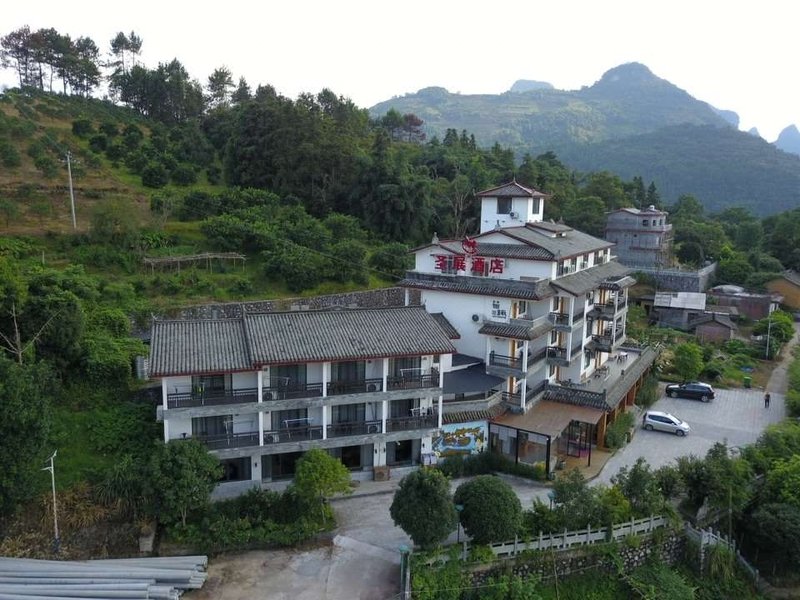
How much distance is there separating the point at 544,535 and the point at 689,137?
132 m

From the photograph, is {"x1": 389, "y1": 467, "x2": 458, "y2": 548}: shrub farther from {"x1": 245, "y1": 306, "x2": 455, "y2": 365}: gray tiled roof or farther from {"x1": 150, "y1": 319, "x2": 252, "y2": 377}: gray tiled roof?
{"x1": 150, "y1": 319, "x2": 252, "y2": 377}: gray tiled roof

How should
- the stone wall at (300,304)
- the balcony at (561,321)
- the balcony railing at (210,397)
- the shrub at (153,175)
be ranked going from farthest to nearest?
1. the shrub at (153,175)
2. the stone wall at (300,304)
3. the balcony at (561,321)
4. the balcony railing at (210,397)

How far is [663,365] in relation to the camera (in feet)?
111

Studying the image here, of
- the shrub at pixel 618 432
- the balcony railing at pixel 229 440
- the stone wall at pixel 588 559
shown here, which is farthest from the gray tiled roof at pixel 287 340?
the shrub at pixel 618 432

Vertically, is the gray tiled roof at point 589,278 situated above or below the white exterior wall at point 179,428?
above

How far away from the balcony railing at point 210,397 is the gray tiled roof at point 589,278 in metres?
12.9

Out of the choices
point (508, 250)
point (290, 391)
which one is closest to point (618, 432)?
point (508, 250)

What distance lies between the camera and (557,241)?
2727 cm

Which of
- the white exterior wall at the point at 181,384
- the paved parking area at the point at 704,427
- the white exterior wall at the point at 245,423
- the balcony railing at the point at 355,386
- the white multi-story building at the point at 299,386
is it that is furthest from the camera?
the paved parking area at the point at 704,427

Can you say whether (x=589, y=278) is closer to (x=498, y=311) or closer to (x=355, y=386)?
(x=498, y=311)

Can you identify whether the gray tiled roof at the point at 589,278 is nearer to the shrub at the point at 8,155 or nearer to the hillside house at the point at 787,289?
the hillside house at the point at 787,289

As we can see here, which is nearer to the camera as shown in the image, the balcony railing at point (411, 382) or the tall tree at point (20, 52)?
the balcony railing at point (411, 382)

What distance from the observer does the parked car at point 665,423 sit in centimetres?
2502

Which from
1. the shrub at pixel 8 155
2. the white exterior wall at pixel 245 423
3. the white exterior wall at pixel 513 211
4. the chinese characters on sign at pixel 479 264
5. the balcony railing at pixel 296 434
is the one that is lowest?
the balcony railing at pixel 296 434
